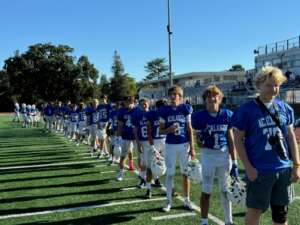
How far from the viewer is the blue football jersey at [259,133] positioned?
4.23 m

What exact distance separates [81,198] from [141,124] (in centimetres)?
184

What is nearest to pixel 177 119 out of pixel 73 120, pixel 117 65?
pixel 73 120

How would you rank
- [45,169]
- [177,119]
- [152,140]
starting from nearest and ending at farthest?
[177,119] → [152,140] → [45,169]

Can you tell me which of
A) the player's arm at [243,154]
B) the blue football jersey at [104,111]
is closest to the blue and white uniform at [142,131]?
the player's arm at [243,154]

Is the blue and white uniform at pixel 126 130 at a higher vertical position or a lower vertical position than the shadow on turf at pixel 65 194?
higher

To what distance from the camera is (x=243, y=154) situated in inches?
167

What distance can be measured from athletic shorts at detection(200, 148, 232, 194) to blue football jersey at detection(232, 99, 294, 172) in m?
1.54

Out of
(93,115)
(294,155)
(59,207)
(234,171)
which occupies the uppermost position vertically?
(93,115)

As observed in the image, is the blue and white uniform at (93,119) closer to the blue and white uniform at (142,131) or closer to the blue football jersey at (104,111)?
the blue football jersey at (104,111)

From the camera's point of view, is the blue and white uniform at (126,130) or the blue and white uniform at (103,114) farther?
the blue and white uniform at (103,114)

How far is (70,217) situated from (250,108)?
12.4ft

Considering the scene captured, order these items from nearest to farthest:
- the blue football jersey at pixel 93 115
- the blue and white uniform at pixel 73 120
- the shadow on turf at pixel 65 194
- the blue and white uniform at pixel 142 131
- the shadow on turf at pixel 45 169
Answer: the shadow on turf at pixel 65 194 → the blue and white uniform at pixel 142 131 → the shadow on turf at pixel 45 169 → the blue football jersey at pixel 93 115 → the blue and white uniform at pixel 73 120

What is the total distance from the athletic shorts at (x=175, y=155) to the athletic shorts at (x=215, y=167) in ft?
3.73

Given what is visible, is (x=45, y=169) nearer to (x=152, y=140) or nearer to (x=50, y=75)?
(x=152, y=140)
